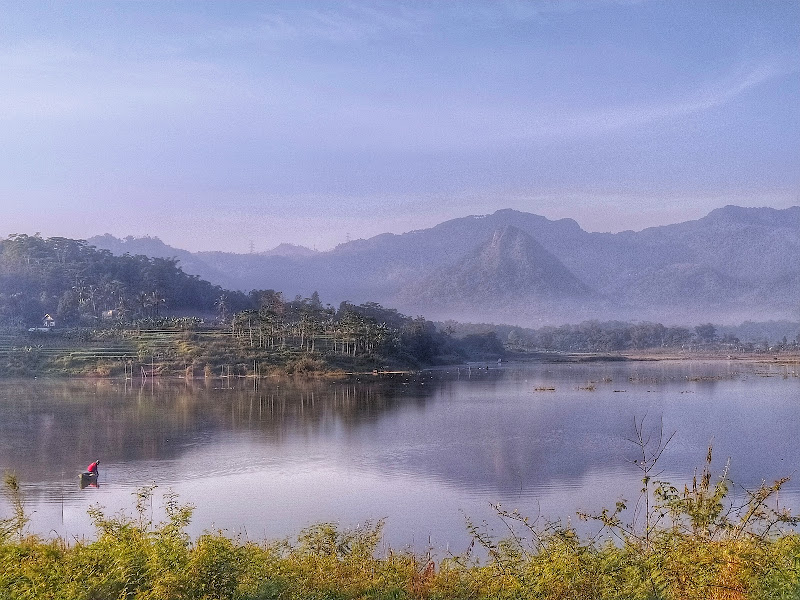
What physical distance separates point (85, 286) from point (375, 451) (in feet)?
262

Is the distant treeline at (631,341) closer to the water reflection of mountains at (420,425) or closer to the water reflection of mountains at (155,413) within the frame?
the water reflection of mountains at (155,413)

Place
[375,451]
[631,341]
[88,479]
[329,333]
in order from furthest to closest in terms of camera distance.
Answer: [631,341]
[329,333]
[375,451]
[88,479]

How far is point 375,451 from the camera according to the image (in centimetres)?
2416

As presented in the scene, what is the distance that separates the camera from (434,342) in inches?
3686

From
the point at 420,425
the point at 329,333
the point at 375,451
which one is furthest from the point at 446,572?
the point at 329,333

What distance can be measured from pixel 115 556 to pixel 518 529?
7.41 m

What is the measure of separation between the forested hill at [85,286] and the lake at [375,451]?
4306 cm

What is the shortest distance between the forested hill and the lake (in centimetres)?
4306

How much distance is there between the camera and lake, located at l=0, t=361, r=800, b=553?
599 inches

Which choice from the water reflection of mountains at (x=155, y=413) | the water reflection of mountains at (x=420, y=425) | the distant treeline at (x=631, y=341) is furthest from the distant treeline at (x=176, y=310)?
the distant treeline at (x=631, y=341)

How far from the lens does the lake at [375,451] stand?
15219mm

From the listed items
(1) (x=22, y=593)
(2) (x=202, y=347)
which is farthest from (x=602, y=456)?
(2) (x=202, y=347)

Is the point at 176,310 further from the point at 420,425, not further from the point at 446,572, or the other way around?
the point at 446,572

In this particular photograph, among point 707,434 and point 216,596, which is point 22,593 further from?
point 707,434
